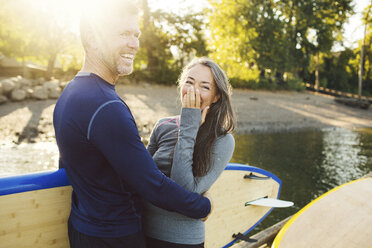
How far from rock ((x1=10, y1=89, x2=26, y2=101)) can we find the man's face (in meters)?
14.0

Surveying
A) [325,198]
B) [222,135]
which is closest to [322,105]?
[325,198]

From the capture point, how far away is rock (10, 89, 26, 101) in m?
13.4

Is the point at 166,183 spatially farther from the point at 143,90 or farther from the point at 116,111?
the point at 143,90

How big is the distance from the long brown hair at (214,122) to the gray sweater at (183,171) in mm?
44

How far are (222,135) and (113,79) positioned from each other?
80 cm

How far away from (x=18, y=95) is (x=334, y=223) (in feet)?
45.1

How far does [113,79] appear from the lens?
1.42m

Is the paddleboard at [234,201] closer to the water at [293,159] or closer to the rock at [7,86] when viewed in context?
the water at [293,159]

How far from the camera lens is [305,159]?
10375 mm

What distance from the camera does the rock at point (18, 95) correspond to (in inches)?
529

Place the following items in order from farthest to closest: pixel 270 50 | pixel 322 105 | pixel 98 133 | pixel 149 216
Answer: pixel 270 50 < pixel 322 105 < pixel 149 216 < pixel 98 133

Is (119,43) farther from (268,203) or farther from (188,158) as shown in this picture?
(268,203)

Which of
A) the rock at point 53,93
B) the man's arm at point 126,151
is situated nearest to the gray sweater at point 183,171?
the man's arm at point 126,151

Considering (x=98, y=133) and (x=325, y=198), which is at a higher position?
(x=98, y=133)
